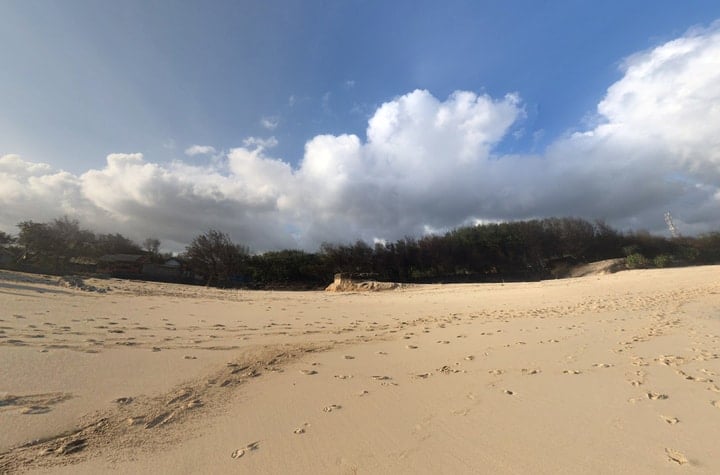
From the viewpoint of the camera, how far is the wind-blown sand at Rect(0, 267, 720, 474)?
238 cm

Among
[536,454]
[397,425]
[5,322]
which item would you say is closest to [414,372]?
[397,425]

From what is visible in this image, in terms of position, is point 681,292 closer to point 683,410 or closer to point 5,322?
point 683,410

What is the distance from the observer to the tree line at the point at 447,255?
3741 cm

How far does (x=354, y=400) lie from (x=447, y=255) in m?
39.0

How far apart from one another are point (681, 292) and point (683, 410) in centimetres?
1630

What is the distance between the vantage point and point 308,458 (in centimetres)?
→ 241

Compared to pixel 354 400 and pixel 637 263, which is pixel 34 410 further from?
pixel 637 263

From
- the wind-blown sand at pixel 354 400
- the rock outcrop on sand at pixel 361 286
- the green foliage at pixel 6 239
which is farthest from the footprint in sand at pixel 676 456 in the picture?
the green foliage at pixel 6 239

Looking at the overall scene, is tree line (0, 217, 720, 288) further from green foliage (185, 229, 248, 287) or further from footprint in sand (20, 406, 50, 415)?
footprint in sand (20, 406, 50, 415)

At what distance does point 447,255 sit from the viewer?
40875 mm

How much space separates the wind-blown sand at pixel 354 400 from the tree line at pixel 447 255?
30.8 meters

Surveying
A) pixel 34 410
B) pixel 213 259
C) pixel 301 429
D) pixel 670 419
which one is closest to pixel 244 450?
pixel 301 429

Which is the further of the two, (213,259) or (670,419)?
(213,259)

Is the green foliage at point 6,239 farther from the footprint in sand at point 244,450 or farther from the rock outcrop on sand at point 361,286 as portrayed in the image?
the footprint in sand at point 244,450
